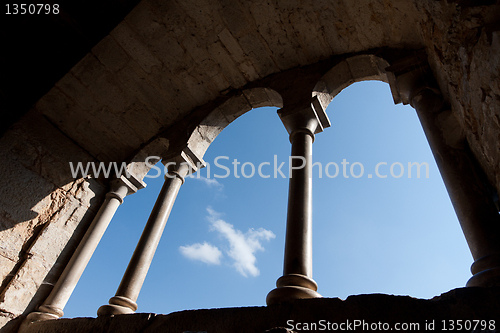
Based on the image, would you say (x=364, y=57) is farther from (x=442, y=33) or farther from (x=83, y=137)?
(x=83, y=137)

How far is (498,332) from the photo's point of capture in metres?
1.61

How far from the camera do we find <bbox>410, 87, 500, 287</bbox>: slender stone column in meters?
2.23

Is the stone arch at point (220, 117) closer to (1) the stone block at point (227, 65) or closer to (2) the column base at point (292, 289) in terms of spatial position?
(1) the stone block at point (227, 65)

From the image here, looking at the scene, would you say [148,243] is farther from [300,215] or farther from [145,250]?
[300,215]

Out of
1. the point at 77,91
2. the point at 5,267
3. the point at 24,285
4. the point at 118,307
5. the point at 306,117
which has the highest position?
the point at 77,91

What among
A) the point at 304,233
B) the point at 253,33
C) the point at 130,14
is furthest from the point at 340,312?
the point at 130,14

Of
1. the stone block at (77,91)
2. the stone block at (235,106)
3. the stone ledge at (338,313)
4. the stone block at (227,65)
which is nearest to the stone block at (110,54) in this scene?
the stone block at (77,91)

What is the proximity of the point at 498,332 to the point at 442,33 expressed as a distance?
2290mm

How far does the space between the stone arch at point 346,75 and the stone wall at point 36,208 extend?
4979mm

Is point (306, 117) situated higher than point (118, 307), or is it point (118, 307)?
point (306, 117)

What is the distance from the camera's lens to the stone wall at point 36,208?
4961 millimetres

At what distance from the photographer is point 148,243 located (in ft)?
15.6

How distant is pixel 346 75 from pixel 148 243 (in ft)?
14.1

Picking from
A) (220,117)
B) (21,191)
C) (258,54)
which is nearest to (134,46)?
(220,117)
